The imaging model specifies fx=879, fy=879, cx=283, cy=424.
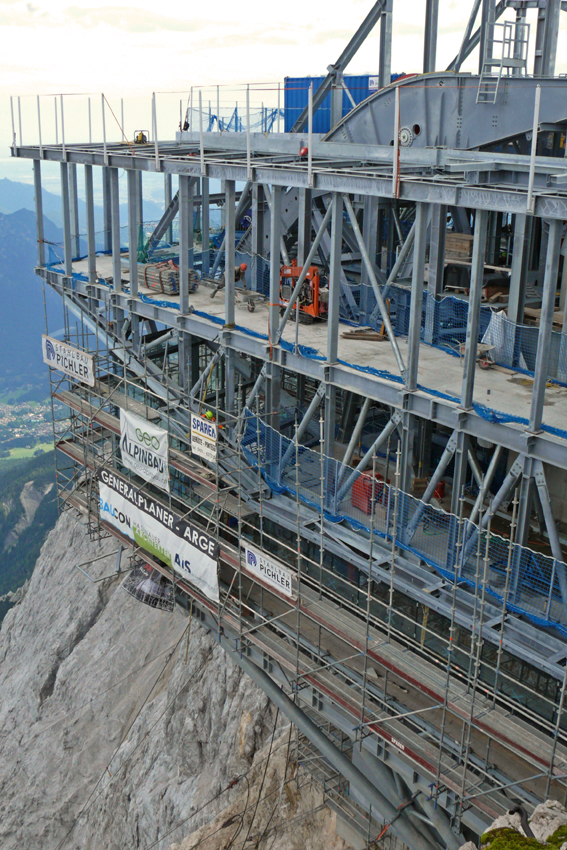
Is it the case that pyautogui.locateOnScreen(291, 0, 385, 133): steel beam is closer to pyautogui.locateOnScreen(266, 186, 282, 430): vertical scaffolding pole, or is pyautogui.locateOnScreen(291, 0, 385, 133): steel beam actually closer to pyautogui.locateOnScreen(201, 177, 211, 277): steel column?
pyautogui.locateOnScreen(201, 177, 211, 277): steel column

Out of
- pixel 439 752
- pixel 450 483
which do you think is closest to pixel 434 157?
pixel 450 483

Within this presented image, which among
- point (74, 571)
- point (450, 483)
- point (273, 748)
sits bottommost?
point (74, 571)

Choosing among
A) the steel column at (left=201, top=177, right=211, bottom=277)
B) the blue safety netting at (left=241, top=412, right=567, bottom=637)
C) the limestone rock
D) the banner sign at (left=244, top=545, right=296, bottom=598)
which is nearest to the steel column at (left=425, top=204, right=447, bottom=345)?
the blue safety netting at (left=241, top=412, right=567, bottom=637)

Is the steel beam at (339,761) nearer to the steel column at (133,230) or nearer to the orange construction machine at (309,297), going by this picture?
the orange construction machine at (309,297)

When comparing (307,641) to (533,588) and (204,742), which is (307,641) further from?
(204,742)

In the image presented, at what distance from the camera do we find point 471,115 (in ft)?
74.3

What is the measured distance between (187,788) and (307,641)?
1016 centimetres

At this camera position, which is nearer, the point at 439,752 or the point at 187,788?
the point at 439,752

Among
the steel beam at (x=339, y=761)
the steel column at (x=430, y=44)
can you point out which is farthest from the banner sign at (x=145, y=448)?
the steel column at (x=430, y=44)

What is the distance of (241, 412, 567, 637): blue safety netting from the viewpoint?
52.3 ft

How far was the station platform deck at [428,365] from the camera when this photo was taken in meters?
17.1

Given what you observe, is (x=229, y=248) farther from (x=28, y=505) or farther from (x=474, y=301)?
(x=28, y=505)

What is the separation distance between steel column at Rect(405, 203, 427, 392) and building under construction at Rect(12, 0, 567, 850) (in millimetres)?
47

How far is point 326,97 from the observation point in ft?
110
